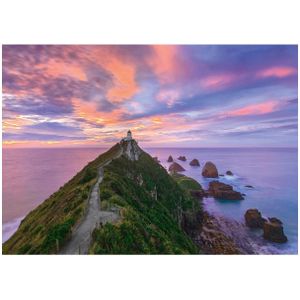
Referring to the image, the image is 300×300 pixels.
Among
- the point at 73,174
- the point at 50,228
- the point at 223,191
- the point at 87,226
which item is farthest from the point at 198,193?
the point at 50,228

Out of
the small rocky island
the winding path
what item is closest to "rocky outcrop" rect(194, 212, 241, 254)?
the small rocky island

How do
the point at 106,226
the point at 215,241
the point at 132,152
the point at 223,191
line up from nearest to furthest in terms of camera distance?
the point at 106,226 → the point at 215,241 → the point at 132,152 → the point at 223,191

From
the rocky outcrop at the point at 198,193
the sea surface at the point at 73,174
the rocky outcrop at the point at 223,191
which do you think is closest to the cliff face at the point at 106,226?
the sea surface at the point at 73,174

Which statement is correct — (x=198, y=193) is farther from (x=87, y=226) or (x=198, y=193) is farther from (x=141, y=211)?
(x=87, y=226)

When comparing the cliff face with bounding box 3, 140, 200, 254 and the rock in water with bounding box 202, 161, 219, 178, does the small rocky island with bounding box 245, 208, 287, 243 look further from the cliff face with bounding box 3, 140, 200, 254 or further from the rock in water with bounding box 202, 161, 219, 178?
the rock in water with bounding box 202, 161, 219, 178

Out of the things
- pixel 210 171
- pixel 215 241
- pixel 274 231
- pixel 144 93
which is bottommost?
pixel 215 241

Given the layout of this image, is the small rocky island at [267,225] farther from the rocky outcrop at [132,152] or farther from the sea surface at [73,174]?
the rocky outcrop at [132,152]
